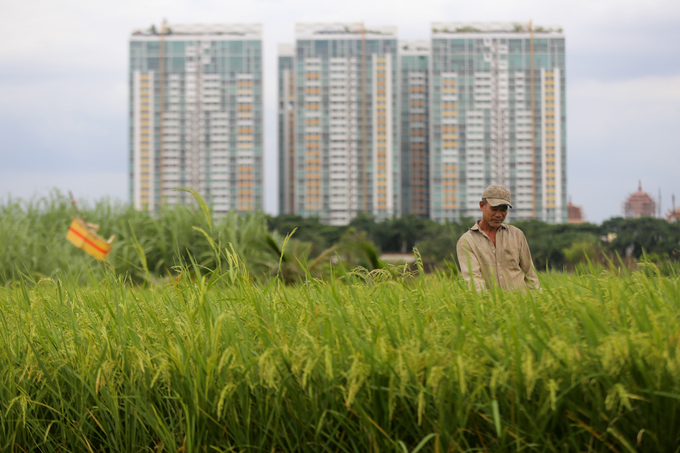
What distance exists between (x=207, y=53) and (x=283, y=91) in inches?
686

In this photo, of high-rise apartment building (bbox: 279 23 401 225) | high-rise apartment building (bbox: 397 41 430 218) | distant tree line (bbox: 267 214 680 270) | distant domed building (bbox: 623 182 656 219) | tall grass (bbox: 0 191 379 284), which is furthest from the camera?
high-rise apartment building (bbox: 397 41 430 218)

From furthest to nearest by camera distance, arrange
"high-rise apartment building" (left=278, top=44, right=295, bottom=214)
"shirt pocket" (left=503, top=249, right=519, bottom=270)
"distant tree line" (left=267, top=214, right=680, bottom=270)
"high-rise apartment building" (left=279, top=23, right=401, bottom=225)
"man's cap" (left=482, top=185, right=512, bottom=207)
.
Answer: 1. "high-rise apartment building" (left=278, top=44, right=295, bottom=214)
2. "high-rise apartment building" (left=279, top=23, right=401, bottom=225)
3. "distant tree line" (left=267, top=214, right=680, bottom=270)
4. "shirt pocket" (left=503, top=249, right=519, bottom=270)
5. "man's cap" (left=482, top=185, right=512, bottom=207)

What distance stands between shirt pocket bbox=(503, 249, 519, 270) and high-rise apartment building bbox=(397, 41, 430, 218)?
68.8 m

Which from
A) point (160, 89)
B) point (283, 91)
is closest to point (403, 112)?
point (283, 91)

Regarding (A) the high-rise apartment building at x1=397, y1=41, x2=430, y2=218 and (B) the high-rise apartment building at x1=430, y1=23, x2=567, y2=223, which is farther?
(A) the high-rise apartment building at x1=397, y1=41, x2=430, y2=218

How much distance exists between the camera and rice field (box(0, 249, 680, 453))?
5.69 ft

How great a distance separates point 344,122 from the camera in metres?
71.6

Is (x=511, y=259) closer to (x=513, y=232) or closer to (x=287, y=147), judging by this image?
(x=513, y=232)

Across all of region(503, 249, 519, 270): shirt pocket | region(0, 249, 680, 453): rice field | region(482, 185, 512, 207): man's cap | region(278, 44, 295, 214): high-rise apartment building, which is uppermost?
region(278, 44, 295, 214): high-rise apartment building

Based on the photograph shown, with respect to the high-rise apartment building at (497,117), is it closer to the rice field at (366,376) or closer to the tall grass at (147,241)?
the tall grass at (147,241)

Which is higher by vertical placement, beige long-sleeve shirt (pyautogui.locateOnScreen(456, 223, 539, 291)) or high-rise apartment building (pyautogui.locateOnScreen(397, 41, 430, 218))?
high-rise apartment building (pyautogui.locateOnScreen(397, 41, 430, 218))

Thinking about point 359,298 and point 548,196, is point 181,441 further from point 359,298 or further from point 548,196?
point 548,196

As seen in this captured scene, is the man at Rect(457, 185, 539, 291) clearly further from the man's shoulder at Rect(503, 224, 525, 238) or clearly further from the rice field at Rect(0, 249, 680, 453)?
the rice field at Rect(0, 249, 680, 453)

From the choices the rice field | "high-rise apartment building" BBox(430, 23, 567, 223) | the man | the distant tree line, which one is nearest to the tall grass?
the distant tree line
